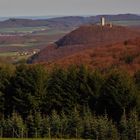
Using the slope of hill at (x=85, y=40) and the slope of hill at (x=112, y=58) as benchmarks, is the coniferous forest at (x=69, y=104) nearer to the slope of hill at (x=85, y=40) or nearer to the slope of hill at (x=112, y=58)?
the slope of hill at (x=112, y=58)

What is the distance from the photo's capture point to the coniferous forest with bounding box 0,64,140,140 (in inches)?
1558

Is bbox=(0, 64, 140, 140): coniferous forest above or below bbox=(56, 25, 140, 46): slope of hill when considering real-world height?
above

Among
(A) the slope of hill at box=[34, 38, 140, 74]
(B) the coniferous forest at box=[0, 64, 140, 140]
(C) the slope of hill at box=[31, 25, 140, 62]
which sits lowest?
(C) the slope of hill at box=[31, 25, 140, 62]

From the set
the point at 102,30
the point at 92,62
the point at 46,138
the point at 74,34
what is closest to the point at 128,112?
the point at 46,138

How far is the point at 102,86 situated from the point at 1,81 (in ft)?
29.8

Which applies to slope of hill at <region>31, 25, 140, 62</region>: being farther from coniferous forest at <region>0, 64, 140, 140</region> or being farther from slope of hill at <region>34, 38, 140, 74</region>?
coniferous forest at <region>0, 64, 140, 140</region>

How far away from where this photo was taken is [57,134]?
40.1 m

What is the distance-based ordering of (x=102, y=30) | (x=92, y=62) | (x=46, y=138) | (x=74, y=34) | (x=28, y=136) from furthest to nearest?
1. (x=74, y=34)
2. (x=102, y=30)
3. (x=92, y=62)
4. (x=28, y=136)
5. (x=46, y=138)

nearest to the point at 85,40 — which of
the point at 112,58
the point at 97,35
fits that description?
the point at 97,35

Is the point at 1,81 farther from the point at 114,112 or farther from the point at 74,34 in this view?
the point at 74,34

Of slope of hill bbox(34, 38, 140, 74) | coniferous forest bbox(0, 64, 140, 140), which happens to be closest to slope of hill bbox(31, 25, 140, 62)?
slope of hill bbox(34, 38, 140, 74)

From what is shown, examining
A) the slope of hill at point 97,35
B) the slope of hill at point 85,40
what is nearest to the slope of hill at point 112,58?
the slope of hill at point 85,40

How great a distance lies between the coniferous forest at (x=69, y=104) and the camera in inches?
1558

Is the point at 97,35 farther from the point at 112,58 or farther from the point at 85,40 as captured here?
the point at 112,58
